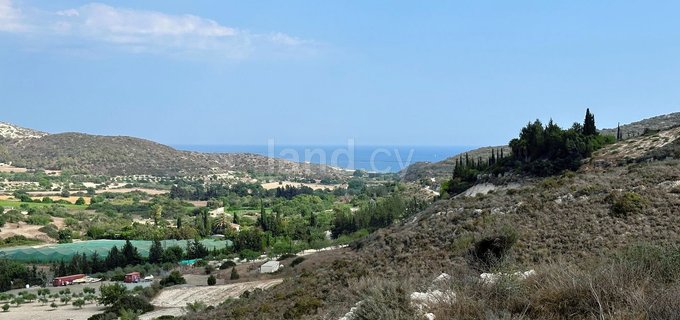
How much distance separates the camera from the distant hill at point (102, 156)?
15338 cm

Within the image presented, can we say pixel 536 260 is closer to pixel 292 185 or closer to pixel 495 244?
pixel 495 244

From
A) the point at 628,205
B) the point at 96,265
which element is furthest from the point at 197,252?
the point at 628,205

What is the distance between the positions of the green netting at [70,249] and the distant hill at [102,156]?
91.9m

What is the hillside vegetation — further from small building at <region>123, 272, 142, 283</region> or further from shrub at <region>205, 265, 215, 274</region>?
small building at <region>123, 272, 142, 283</region>

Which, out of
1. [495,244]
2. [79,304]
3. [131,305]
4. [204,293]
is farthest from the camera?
[204,293]

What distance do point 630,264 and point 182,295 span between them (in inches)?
1270

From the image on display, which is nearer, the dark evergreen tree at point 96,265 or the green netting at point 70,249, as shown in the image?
the dark evergreen tree at point 96,265

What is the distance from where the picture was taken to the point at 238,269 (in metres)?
45.2

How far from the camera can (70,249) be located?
61.8 metres

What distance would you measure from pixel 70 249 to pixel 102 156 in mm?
107301

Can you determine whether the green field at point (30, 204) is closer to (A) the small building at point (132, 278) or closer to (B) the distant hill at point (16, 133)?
(A) the small building at point (132, 278)

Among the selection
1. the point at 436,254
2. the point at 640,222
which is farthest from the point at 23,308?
the point at 640,222

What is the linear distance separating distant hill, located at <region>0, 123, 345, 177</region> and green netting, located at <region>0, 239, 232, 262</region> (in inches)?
3616

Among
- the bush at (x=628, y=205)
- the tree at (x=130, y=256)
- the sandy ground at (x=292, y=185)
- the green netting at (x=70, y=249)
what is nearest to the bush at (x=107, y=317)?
the bush at (x=628, y=205)
